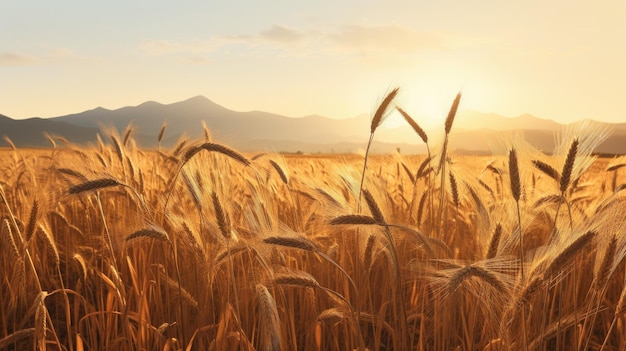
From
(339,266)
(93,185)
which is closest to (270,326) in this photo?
(339,266)

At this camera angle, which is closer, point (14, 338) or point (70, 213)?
point (14, 338)

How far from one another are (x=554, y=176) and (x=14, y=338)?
2.35 m

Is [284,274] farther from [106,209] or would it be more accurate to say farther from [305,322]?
[106,209]

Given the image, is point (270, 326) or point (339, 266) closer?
point (270, 326)

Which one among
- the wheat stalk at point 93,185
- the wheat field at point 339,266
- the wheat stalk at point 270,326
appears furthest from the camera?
the wheat stalk at point 93,185

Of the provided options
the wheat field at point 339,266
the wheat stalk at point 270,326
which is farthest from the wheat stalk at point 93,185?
the wheat stalk at point 270,326

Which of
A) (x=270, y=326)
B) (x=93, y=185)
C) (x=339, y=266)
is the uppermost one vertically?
(x=93, y=185)

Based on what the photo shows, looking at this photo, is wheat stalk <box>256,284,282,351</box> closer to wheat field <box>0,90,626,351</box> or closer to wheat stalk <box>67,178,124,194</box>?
wheat field <box>0,90,626,351</box>

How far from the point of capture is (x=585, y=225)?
184 cm

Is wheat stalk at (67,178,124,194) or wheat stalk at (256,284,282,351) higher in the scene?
wheat stalk at (67,178,124,194)

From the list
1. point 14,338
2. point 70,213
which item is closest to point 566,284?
point 14,338

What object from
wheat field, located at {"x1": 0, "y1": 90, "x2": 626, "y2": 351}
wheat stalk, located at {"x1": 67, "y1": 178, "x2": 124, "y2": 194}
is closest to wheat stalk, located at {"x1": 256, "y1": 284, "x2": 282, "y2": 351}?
wheat field, located at {"x1": 0, "y1": 90, "x2": 626, "y2": 351}

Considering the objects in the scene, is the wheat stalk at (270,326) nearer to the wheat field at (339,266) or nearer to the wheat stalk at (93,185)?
the wheat field at (339,266)

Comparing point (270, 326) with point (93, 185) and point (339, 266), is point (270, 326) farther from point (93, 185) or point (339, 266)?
point (93, 185)
